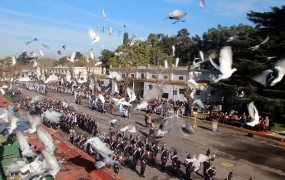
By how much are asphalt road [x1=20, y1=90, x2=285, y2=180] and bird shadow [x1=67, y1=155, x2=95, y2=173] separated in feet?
5.86

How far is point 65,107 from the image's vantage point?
26.0 meters

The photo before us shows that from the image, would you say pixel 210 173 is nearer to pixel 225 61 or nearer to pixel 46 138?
pixel 225 61

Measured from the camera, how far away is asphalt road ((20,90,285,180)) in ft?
45.6

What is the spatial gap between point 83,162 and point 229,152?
9.28 m

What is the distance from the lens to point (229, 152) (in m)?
17.7

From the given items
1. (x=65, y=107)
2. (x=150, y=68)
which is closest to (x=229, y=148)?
(x=65, y=107)

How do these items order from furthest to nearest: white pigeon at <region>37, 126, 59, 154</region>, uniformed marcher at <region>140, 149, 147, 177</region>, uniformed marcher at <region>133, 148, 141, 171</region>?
1. uniformed marcher at <region>133, 148, 141, 171</region>
2. uniformed marcher at <region>140, 149, 147, 177</region>
3. white pigeon at <region>37, 126, 59, 154</region>

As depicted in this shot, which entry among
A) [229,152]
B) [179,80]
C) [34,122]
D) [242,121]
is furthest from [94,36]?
[179,80]

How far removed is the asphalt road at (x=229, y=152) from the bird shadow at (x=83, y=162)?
70.3 inches

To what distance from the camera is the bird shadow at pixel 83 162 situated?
11.9 metres

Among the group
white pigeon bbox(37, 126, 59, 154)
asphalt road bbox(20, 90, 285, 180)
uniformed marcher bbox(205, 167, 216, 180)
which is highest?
white pigeon bbox(37, 126, 59, 154)

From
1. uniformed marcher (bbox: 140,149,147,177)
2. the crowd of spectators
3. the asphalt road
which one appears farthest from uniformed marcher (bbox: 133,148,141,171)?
the crowd of spectators

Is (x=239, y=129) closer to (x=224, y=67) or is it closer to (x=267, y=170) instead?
(x=267, y=170)

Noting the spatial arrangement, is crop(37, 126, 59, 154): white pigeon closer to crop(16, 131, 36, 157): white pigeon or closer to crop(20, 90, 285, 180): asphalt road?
crop(16, 131, 36, 157): white pigeon
